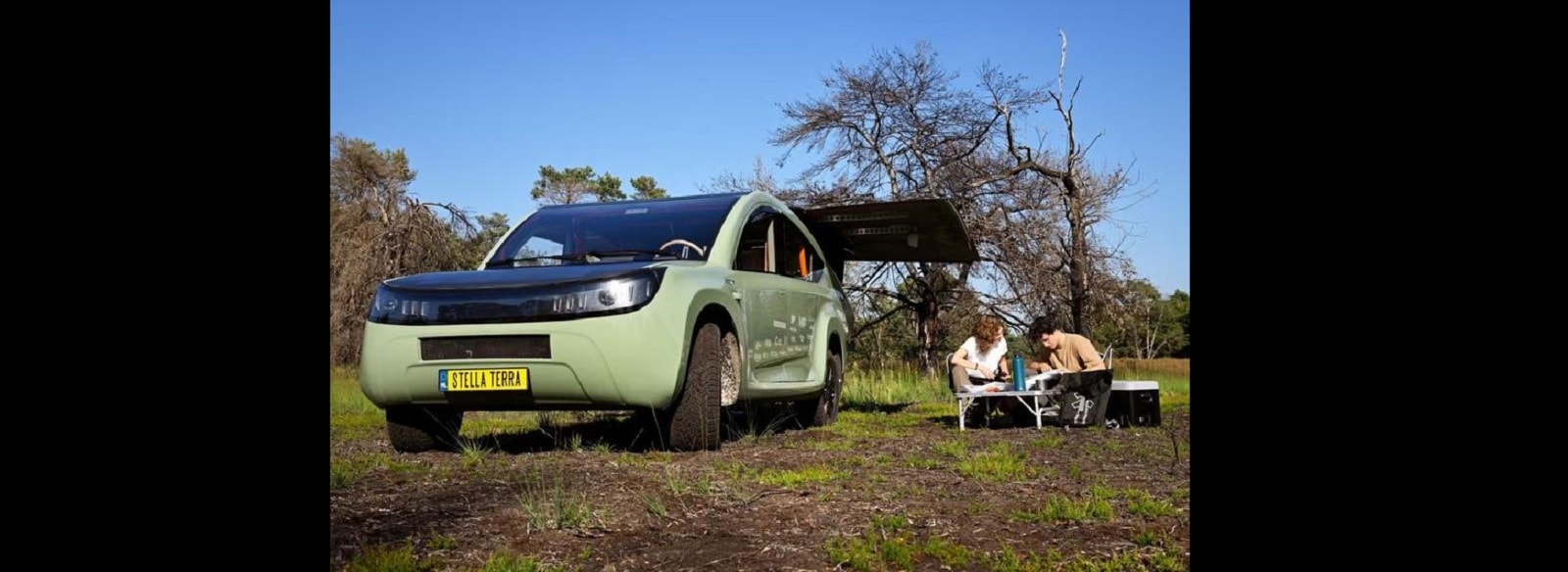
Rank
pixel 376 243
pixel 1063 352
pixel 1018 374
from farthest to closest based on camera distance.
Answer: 1. pixel 376 243
2. pixel 1063 352
3. pixel 1018 374

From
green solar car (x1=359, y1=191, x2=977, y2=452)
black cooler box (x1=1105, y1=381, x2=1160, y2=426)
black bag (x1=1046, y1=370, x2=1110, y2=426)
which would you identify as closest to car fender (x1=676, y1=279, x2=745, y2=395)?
green solar car (x1=359, y1=191, x2=977, y2=452)

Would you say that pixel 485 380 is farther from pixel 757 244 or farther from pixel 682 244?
pixel 757 244

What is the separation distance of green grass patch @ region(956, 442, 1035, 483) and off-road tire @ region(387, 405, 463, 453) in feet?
9.88

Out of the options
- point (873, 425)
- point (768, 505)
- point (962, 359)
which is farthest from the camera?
point (962, 359)

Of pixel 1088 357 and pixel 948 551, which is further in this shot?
pixel 1088 357

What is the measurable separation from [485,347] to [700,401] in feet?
4.01

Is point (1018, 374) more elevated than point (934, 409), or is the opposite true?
point (1018, 374)

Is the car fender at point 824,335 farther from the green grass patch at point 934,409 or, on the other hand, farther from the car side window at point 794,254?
the green grass patch at point 934,409

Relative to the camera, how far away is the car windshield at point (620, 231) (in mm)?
7000

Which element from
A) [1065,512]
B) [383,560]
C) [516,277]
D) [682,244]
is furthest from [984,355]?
[383,560]

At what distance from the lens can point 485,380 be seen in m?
5.93
